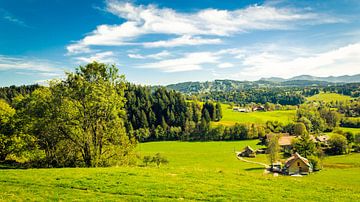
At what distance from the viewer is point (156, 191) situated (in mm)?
16312

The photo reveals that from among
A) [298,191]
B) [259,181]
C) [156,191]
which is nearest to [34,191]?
[156,191]

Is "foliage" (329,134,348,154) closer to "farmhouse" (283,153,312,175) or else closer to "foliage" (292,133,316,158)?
"foliage" (292,133,316,158)

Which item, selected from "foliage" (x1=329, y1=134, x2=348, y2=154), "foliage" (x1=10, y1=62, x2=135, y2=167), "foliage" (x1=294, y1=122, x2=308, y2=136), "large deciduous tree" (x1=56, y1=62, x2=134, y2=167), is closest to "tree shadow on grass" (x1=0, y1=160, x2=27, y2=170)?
"foliage" (x1=10, y1=62, x2=135, y2=167)

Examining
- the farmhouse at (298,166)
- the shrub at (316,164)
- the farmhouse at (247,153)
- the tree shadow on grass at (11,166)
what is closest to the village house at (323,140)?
the farmhouse at (247,153)

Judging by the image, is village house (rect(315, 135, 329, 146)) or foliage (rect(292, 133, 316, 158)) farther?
village house (rect(315, 135, 329, 146))

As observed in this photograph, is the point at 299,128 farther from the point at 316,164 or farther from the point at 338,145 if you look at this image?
the point at 316,164

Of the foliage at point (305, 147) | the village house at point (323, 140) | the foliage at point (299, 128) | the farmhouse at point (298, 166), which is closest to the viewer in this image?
the farmhouse at point (298, 166)

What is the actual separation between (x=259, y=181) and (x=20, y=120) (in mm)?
24663

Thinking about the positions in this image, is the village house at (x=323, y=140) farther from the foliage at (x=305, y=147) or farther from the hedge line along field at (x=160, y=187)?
the hedge line along field at (x=160, y=187)

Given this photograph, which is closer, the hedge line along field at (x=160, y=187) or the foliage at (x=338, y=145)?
the hedge line along field at (x=160, y=187)

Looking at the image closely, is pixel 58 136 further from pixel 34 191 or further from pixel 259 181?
pixel 259 181

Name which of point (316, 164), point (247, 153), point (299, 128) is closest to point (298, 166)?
point (316, 164)

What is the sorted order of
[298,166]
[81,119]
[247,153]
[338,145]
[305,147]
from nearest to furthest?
A: 1. [81,119]
2. [298,166]
3. [305,147]
4. [338,145]
5. [247,153]

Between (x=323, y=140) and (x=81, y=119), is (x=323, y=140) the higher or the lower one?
the lower one
